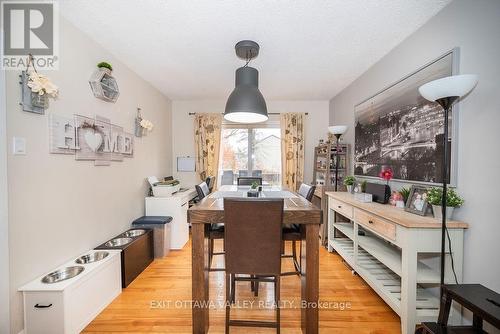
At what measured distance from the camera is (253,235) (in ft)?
4.97

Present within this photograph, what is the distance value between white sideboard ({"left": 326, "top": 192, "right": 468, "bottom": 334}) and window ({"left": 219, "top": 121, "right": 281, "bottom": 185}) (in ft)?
7.72

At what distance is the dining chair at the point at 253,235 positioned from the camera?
147 centimetres

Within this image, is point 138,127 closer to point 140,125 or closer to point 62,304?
point 140,125

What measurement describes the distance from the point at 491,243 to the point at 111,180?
344 cm

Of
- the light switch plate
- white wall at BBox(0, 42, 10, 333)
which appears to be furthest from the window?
white wall at BBox(0, 42, 10, 333)

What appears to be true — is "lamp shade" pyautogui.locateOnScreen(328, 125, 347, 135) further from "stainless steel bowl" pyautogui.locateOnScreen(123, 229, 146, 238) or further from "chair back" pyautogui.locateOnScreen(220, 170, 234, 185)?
"stainless steel bowl" pyautogui.locateOnScreen(123, 229, 146, 238)

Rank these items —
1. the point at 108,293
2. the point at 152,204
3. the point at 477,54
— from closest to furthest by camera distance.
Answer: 1. the point at 477,54
2. the point at 108,293
3. the point at 152,204

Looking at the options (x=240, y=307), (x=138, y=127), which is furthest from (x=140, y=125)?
(x=240, y=307)

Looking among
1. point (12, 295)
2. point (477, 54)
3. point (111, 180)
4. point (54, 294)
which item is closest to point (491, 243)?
point (477, 54)

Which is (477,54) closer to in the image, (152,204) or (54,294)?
(54,294)

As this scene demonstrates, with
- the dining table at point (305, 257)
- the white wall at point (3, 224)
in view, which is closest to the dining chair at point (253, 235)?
the dining table at point (305, 257)

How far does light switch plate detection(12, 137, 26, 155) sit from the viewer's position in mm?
1541

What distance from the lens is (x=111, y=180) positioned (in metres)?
2.61

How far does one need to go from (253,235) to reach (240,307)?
3.19 feet
